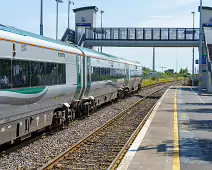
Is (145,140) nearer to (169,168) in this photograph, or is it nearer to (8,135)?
(169,168)

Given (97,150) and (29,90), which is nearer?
Answer: (29,90)

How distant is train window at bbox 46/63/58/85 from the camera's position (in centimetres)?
1163

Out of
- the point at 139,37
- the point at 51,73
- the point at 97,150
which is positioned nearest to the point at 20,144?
the point at 97,150

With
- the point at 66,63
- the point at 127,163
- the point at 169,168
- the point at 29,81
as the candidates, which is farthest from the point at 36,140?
the point at 169,168

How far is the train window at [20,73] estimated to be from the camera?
9.28 m

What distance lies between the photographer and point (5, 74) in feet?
28.9

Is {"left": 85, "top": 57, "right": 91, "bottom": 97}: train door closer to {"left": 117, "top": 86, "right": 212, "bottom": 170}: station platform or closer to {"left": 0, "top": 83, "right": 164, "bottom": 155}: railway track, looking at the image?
{"left": 117, "top": 86, "right": 212, "bottom": 170}: station platform

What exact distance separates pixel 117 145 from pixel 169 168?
3309mm

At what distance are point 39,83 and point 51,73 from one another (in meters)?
1.08

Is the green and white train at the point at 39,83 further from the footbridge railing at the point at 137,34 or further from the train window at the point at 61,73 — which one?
the footbridge railing at the point at 137,34

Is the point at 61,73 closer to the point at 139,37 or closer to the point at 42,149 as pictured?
the point at 42,149

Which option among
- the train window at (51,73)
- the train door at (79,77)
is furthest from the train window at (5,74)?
the train door at (79,77)

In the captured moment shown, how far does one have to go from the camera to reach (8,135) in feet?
29.7

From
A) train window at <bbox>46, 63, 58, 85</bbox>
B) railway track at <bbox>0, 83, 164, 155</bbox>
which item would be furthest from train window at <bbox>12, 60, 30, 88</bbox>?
railway track at <bbox>0, 83, 164, 155</bbox>
